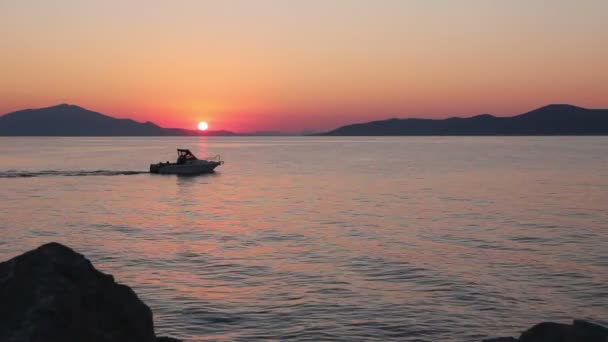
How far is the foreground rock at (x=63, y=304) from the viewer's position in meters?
8.37

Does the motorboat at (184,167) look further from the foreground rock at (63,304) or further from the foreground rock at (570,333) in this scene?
the foreground rock at (570,333)

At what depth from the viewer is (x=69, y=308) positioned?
28.8 feet

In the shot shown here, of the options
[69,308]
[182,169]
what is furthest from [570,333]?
[182,169]

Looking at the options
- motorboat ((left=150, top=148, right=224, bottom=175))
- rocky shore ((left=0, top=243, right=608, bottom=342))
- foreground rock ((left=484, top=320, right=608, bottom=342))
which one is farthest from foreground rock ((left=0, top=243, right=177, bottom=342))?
motorboat ((left=150, top=148, right=224, bottom=175))

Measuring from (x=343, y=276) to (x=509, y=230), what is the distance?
14.4 meters

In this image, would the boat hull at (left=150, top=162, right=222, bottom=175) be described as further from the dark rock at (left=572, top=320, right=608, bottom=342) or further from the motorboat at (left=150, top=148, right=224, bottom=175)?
the dark rock at (left=572, top=320, right=608, bottom=342)

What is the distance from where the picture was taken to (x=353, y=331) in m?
14.9

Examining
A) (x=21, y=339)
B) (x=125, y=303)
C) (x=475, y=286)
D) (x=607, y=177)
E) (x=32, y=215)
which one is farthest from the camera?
(x=607, y=177)

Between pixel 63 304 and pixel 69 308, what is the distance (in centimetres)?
10

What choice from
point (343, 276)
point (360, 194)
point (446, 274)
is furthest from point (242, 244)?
point (360, 194)

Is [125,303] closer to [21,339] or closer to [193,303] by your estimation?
[21,339]

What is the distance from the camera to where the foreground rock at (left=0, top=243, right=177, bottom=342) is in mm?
8367

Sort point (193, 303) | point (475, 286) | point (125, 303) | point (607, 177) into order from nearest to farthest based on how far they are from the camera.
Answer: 1. point (125, 303)
2. point (193, 303)
3. point (475, 286)
4. point (607, 177)

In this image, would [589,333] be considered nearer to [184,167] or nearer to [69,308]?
[69,308]
